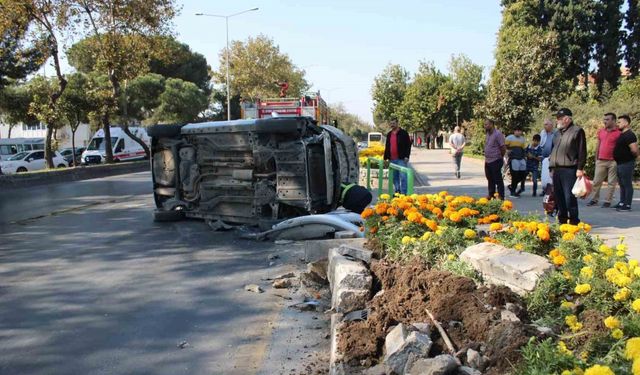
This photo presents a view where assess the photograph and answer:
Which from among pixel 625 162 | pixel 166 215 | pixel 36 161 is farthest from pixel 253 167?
A: pixel 36 161

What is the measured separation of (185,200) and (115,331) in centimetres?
531

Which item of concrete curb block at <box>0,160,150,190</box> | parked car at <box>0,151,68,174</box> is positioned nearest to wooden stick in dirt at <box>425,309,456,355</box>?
concrete curb block at <box>0,160,150,190</box>

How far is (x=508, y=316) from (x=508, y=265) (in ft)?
1.94

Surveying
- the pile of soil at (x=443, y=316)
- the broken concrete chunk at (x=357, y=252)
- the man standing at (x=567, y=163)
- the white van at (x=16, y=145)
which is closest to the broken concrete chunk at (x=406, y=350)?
the pile of soil at (x=443, y=316)

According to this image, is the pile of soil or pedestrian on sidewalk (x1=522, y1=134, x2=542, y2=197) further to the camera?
pedestrian on sidewalk (x1=522, y1=134, x2=542, y2=197)

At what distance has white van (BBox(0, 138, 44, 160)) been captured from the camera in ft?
128

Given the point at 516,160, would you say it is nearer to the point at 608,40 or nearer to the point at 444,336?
the point at 444,336

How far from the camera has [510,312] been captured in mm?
3359

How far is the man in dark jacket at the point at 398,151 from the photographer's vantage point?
11.2 m

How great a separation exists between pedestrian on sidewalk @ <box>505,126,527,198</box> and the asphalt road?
6456mm

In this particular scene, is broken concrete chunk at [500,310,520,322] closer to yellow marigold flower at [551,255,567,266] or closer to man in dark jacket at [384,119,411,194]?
yellow marigold flower at [551,255,567,266]

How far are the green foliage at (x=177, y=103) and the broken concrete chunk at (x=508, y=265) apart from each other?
4373 cm

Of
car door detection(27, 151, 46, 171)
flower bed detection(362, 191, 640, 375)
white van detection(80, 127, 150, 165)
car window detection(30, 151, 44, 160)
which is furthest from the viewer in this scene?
white van detection(80, 127, 150, 165)

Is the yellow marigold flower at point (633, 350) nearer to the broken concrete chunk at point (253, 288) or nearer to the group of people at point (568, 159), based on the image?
the broken concrete chunk at point (253, 288)
